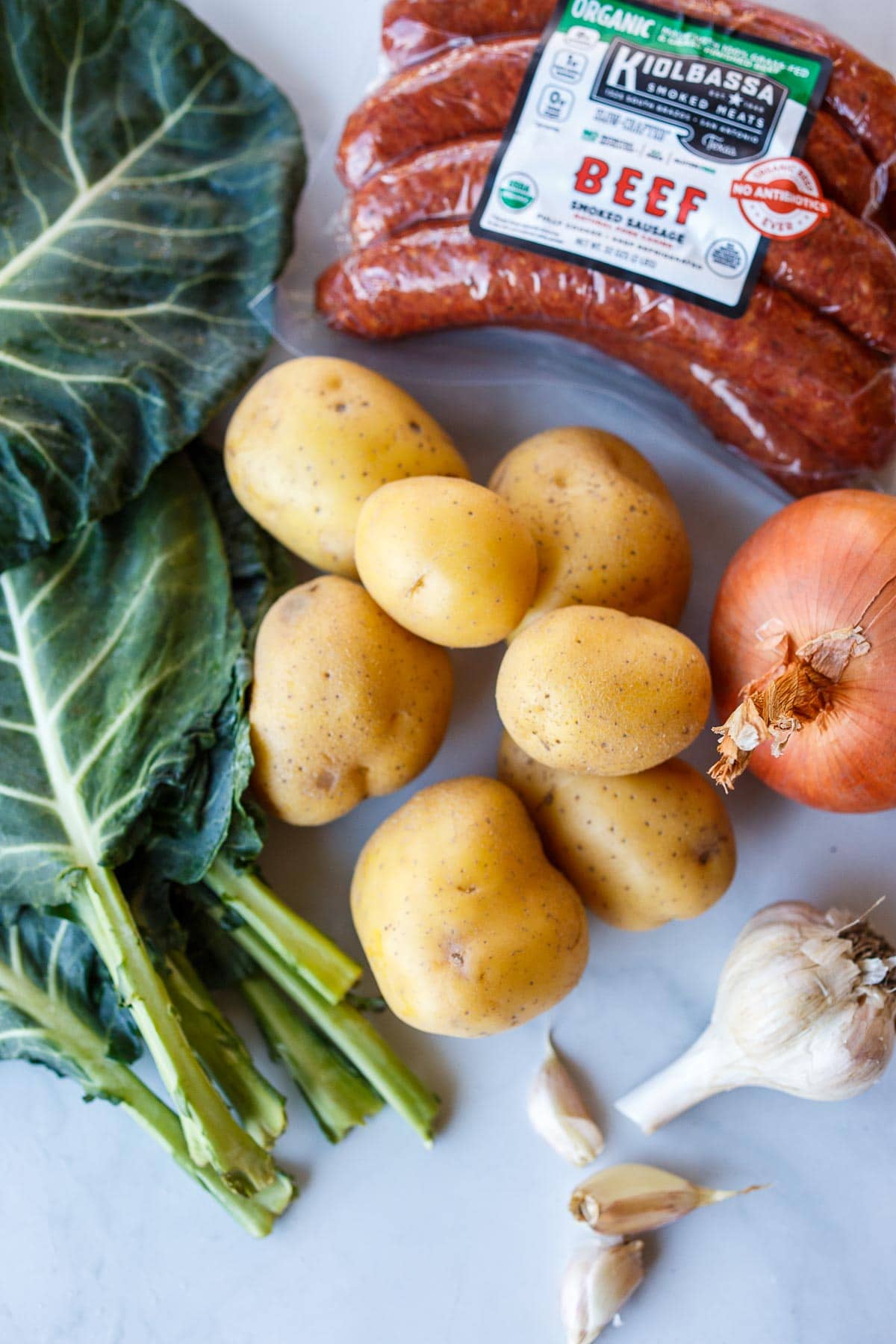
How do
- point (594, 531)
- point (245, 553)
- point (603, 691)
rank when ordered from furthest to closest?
point (245, 553)
point (594, 531)
point (603, 691)

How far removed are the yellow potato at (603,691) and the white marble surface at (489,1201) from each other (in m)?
0.22

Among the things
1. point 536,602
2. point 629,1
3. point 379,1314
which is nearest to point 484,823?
point 536,602

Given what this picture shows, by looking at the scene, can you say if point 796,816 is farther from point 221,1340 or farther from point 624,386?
point 221,1340

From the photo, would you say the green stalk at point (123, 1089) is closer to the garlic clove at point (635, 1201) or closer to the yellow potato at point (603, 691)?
the garlic clove at point (635, 1201)

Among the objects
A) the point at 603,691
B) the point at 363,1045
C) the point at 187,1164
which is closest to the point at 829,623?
the point at 603,691

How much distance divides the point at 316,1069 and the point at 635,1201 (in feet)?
0.93

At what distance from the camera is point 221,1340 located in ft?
2.94

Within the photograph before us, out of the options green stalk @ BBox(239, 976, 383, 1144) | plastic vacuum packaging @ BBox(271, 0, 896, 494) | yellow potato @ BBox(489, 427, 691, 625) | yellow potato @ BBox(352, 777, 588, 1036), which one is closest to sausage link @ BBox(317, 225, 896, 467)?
plastic vacuum packaging @ BBox(271, 0, 896, 494)

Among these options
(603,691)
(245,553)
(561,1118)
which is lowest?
(561,1118)

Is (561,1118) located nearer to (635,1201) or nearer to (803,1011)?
(635,1201)

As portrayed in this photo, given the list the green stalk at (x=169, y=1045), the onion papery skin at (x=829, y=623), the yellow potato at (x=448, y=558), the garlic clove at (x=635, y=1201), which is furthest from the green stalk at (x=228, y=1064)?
the onion papery skin at (x=829, y=623)

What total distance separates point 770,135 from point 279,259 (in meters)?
0.43

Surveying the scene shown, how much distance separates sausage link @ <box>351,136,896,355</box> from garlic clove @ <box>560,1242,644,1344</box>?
77cm

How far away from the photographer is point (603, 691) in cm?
73
